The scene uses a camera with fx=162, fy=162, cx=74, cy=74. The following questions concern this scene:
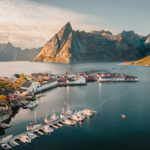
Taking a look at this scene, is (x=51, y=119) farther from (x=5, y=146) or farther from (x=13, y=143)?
(x=5, y=146)

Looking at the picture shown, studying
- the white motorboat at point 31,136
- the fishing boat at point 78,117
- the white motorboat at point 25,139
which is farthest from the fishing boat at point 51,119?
the white motorboat at point 25,139

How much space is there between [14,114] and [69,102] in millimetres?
27677

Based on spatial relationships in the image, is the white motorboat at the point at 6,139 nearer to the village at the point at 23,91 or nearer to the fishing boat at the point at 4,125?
the fishing boat at the point at 4,125

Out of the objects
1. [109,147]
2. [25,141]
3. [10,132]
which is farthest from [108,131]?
[10,132]

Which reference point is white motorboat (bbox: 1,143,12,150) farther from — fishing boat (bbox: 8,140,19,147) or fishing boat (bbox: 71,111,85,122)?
fishing boat (bbox: 71,111,85,122)

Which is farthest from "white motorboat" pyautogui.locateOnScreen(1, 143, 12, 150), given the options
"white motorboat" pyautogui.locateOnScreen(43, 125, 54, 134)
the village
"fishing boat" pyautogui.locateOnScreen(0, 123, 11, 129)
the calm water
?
the village

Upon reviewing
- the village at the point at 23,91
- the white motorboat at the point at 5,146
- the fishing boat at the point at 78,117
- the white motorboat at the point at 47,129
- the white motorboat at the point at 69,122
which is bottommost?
the white motorboat at the point at 5,146

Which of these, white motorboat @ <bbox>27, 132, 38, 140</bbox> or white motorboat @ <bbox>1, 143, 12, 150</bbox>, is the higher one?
white motorboat @ <bbox>27, 132, 38, 140</bbox>

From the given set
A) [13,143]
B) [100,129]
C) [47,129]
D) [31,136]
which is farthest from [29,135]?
[100,129]

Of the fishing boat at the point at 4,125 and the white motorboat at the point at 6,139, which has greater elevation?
the fishing boat at the point at 4,125

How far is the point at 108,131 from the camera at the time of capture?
5022cm

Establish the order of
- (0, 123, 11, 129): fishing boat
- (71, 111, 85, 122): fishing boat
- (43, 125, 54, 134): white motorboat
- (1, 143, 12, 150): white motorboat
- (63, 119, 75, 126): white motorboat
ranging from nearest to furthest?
(1, 143, 12, 150): white motorboat → (43, 125, 54, 134): white motorboat → (0, 123, 11, 129): fishing boat → (63, 119, 75, 126): white motorboat → (71, 111, 85, 122): fishing boat

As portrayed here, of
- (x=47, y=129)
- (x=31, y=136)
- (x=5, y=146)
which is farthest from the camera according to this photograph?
(x=47, y=129)

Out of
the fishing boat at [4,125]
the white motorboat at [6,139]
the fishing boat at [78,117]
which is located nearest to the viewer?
the white motorboat at [6,139]
